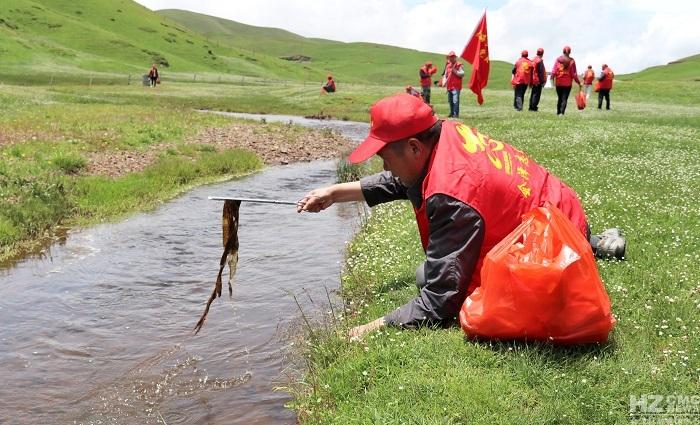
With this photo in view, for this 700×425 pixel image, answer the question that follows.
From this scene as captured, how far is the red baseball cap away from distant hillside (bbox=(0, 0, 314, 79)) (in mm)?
95469

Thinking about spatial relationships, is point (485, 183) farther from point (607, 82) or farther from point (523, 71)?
point (607, 82)

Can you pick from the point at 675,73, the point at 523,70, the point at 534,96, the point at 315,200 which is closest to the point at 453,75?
the point at 523,70

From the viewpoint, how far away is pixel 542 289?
16.5 ft

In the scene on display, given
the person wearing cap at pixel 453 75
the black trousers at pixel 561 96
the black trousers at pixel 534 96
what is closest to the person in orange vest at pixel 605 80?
the black trousers at pixel 534 96

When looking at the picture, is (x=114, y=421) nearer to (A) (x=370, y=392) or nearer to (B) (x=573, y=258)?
(A) (x=370, y=392)

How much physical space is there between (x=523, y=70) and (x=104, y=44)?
12373cm

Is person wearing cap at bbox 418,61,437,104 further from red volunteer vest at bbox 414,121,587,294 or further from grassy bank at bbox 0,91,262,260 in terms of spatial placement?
red volunteer vest at bbox 414,121,587,294

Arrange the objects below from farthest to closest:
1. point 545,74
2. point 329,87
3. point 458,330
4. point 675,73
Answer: point 675,73
point 329,87
point 545,74
point 458,330

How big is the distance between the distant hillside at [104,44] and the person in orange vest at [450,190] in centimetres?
9550

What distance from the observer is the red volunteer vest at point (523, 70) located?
29.6m

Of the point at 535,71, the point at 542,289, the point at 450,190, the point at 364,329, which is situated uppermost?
the point at 535,71

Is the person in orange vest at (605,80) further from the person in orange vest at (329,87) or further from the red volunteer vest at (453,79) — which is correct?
the person in orange vest at (329,87)

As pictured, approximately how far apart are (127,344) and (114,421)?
1.82 metres

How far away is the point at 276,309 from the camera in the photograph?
878cm
